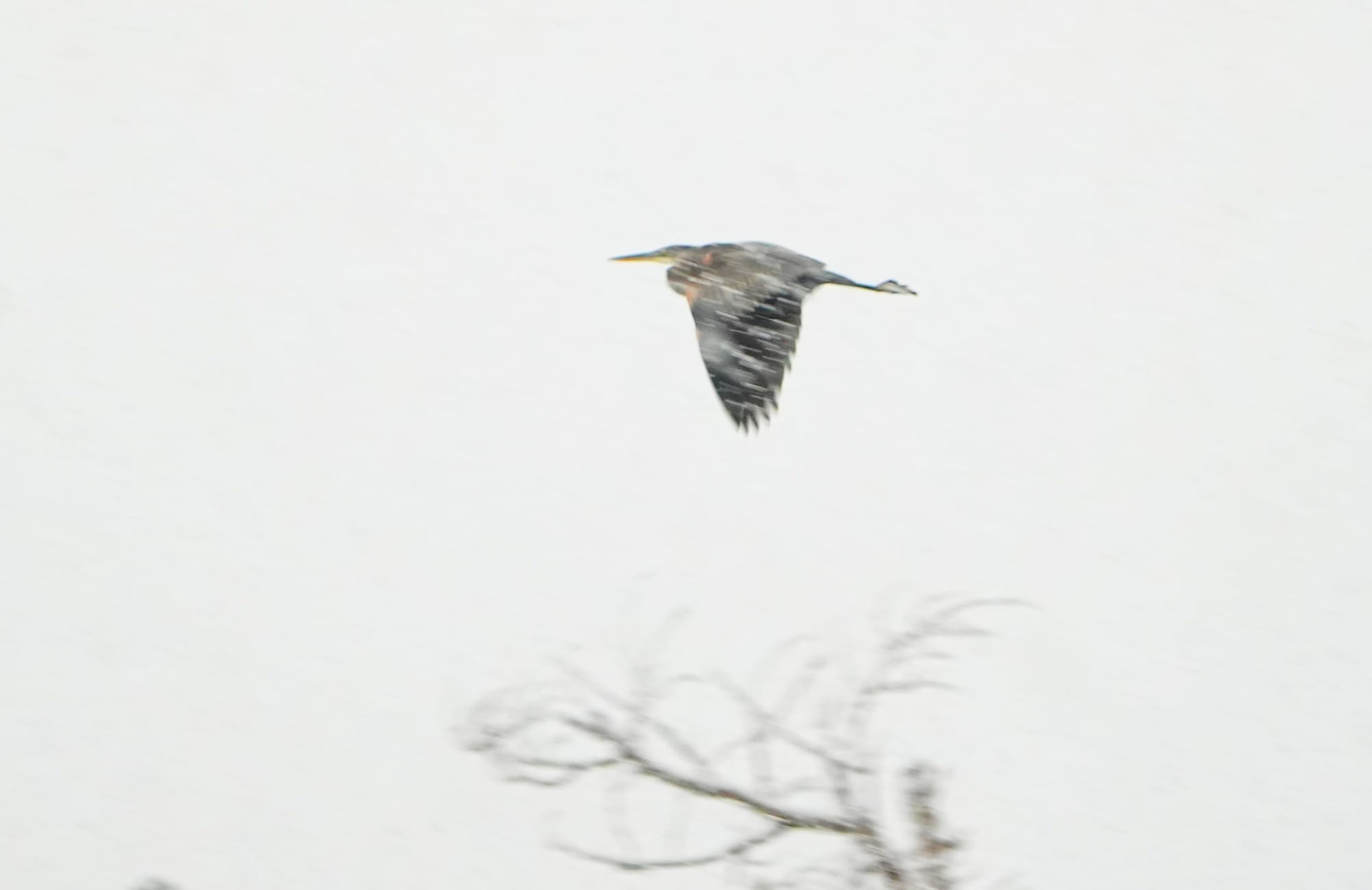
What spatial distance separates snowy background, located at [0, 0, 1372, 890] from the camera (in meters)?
41.7

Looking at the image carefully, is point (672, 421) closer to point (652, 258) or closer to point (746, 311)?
point (652, 258)

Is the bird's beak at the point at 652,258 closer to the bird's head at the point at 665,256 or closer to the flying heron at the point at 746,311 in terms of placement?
the bird's head at the point at 665,256

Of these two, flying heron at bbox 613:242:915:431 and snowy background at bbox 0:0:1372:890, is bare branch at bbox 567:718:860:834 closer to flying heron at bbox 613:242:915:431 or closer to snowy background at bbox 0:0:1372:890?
flying heron at bbox 613:242:915:431

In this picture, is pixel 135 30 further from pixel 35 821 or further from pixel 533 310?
pixel 35 821

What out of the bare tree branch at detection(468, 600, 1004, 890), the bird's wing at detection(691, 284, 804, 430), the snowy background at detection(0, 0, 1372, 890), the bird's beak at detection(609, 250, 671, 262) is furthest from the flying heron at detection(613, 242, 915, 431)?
the snowy background at detection(0, 0, 1372, 890)

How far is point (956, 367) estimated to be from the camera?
7144 centimetres

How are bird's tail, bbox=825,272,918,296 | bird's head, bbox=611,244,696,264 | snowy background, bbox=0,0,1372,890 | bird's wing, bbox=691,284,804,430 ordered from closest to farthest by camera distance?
bird's wing, bbox=691,284,804,430 → bird's tail, bbox=825,272,918,296 → bird's head, bbox=611,244,696,264 → snowy background, bbox=0,0,1372,890

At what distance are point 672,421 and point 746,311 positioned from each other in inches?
1932

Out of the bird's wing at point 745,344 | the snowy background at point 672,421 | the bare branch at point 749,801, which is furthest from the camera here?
the snowy background at point 672,421

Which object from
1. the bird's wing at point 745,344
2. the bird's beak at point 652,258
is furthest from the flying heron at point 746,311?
the bird's beak at point 652,258

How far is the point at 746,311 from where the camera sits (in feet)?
22.6

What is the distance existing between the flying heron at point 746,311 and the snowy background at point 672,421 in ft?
66.5

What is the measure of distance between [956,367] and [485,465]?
2050 cm

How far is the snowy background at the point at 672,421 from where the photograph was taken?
4172cm
